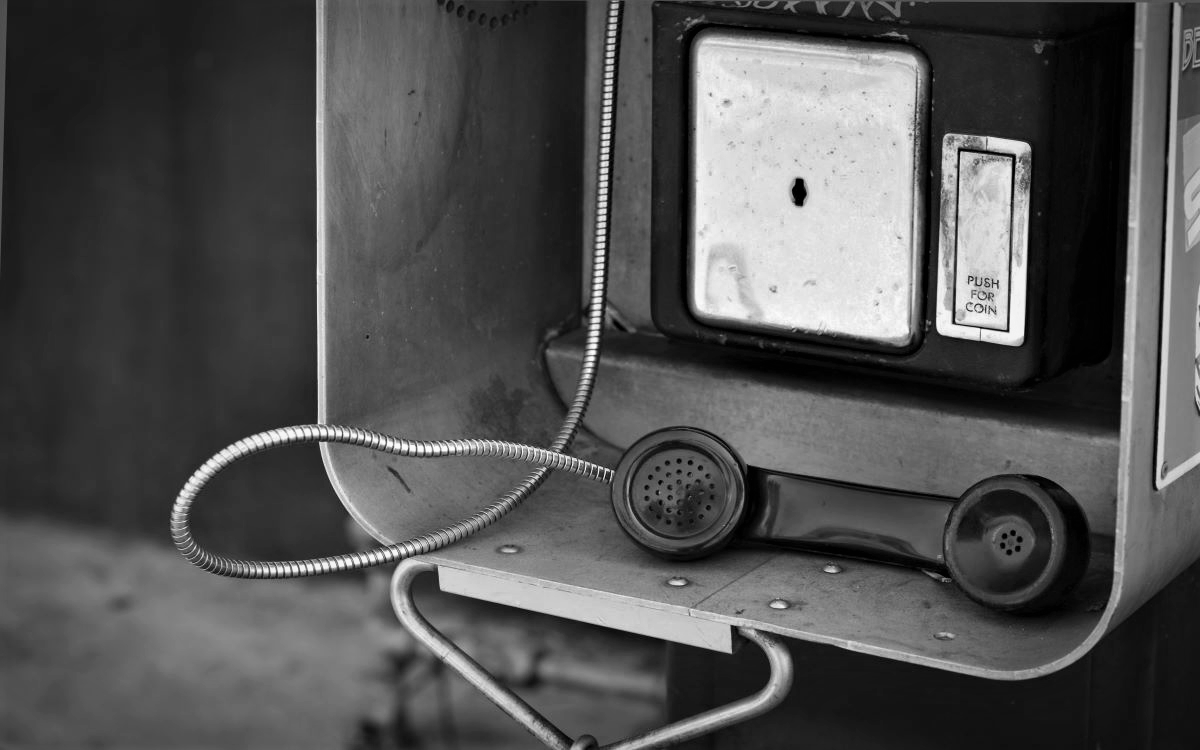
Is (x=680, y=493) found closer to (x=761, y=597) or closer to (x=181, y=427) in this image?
(x=761, y=597)

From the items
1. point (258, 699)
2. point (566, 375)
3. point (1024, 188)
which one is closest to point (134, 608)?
point (258, 699)

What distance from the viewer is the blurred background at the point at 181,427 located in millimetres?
2854

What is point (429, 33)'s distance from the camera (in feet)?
4.22

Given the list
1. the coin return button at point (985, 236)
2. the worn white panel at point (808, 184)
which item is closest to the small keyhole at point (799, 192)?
the worn white panel at point (808, 184)

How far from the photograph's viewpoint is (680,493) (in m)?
1.20

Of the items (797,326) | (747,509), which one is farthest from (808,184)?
(747,509)

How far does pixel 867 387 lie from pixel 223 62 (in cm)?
174

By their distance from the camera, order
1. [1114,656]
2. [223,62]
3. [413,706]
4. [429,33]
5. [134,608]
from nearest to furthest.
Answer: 1. [429,33]
2. [1114,656]
3. [223,62]
4. [413,706]
5. [134,608]

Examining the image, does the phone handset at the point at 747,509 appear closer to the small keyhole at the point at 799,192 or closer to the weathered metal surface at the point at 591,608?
the weathered metal surface at the point at 591,608

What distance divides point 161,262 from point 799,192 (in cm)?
200

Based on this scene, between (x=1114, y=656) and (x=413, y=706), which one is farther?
(x=413, y=706)

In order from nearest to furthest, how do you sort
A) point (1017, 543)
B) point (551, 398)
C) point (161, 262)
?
point (1017, 543)
point (551, 398)
point (161, 262)

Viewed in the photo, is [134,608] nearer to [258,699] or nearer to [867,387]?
[258,699]

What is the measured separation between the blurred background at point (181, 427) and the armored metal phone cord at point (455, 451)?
4.85 feet
